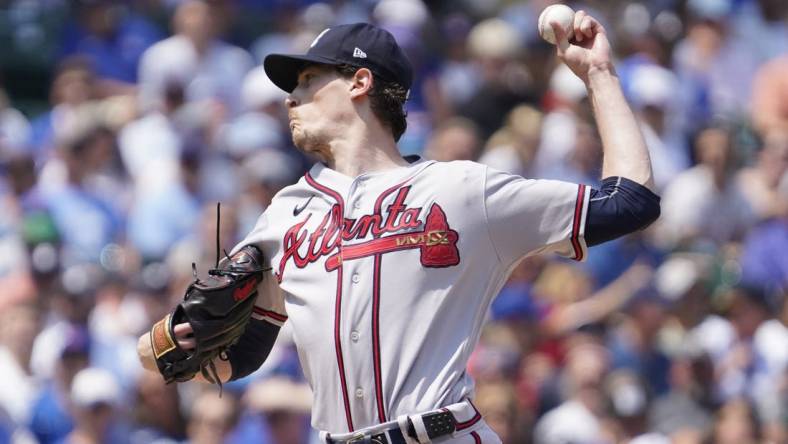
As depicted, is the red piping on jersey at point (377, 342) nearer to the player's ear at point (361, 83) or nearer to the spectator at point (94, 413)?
the player's ear at point (361, 83)

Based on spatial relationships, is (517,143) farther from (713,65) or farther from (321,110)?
(321,110)

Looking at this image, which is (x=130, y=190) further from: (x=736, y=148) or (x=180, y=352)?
(x=180, y=352)

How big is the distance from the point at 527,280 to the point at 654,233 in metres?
0.95

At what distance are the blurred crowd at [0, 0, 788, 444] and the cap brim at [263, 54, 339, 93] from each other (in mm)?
2943

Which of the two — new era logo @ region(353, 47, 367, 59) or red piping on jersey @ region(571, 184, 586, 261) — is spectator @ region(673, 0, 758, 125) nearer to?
new era logo @ region(353, 47, 367, 59)

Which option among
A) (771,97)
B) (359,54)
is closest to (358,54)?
(359,54)

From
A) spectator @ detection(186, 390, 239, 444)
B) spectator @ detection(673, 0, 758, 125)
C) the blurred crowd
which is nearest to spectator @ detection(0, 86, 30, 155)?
the blurred crowd

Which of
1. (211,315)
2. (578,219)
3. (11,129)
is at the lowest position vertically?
(211,315)

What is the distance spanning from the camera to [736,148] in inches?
373

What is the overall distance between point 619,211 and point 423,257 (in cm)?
52

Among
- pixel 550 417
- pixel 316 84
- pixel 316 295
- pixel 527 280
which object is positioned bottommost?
pixel 550 417

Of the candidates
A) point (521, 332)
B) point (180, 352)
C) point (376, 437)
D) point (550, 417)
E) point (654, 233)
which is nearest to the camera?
point (376, 437)

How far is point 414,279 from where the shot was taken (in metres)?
3.87

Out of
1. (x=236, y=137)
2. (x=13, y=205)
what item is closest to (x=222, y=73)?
(x=236, y=137)
